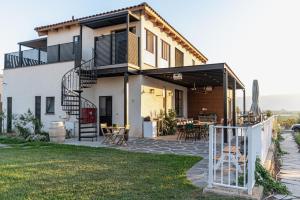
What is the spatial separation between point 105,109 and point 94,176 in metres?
8.79

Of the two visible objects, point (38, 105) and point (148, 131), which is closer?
point (148, 131)

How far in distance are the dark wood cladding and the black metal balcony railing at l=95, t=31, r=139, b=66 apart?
921cm

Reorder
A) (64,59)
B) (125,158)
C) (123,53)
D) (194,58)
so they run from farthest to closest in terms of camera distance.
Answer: (194,58) < (64,59) < (123,53) < (125,158)

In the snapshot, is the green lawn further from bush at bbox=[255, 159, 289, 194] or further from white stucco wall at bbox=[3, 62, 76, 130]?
white stucco wall at bbox=[3, 62, 76, 130]

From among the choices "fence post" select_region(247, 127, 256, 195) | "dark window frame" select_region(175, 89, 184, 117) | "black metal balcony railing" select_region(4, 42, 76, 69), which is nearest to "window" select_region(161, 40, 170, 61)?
"dark window frame" select_region(175, 89, 184, 117)

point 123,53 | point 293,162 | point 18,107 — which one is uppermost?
point 123,53

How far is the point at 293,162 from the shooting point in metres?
8.03

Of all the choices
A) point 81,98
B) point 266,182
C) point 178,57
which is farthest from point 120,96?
point 266,182

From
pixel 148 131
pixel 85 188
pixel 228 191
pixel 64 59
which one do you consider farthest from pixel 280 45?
pixel 85 188

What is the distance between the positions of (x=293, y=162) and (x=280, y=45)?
1024cm

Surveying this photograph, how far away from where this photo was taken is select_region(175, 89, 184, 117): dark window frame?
61.8 feet

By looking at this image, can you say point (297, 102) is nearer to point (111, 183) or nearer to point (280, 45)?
point (280, 45)

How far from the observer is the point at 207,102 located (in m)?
20.7

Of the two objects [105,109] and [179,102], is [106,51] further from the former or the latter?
[179,102]
